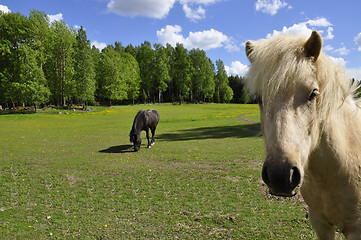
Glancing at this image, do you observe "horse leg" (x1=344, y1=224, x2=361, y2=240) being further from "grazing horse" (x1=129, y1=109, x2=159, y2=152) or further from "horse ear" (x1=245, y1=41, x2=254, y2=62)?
"grazing horse" (x1=129, y1=109, x2=159, y2=152)

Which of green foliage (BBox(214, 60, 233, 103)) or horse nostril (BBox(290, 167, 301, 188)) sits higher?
green foliage (BBox(214, 60, 233, 103))

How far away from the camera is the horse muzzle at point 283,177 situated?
1.43 m

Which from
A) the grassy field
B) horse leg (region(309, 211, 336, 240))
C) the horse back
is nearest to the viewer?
horse leg (region(309, 211, 336, 240))

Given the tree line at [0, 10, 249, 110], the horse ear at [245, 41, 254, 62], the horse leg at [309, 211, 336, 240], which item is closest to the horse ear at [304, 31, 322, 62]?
the horse ear at [245, 41, 254, 62]

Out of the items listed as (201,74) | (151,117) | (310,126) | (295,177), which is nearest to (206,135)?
(151,117)

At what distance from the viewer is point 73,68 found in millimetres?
40344

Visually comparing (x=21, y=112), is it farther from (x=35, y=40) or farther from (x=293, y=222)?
(x=293, y=222)

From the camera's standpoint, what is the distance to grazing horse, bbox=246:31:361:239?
5.00ft

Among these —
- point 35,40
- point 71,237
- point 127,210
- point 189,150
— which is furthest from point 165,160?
point 35,40

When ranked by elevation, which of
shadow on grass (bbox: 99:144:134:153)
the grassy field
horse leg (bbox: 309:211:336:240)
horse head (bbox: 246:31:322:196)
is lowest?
the grassy field

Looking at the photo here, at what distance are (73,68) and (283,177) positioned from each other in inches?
1807

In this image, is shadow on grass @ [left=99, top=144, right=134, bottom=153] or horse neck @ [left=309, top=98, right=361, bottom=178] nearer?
horse neck @ [left=309, top=98, right=361, bottom=178]

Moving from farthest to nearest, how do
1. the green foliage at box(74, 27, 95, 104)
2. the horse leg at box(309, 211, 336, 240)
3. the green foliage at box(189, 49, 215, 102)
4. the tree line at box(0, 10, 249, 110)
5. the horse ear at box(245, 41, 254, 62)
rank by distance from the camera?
the green foliage at box(189, 49, 215, 102), the green foliage at box(74, 27, 95, 104), the tree line at box(0, 10, 249, 110), the horse leg at box(309, 211, 336, 240), the horse ear at box(245, 41, 254, 62)

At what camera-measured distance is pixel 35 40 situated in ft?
119
